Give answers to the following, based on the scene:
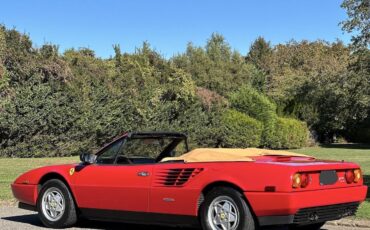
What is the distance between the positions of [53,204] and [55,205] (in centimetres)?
4

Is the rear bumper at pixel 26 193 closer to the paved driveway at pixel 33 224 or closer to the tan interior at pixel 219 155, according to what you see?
the paved driveway at pixel 33 224

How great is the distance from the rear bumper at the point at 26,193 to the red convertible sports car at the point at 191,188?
2cm

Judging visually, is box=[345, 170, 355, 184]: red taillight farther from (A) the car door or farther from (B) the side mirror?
(B) the side mirror

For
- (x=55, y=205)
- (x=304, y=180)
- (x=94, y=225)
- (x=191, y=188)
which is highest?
(x=304, y=180)

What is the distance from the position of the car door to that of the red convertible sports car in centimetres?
1

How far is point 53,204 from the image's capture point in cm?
824

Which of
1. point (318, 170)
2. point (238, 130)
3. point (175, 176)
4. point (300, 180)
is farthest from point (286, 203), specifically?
point (238, 130)

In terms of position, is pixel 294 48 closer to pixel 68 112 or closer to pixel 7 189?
pixel 68 112

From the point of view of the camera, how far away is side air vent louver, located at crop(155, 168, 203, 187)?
272 inches

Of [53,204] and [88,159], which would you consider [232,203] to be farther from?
[53,204]

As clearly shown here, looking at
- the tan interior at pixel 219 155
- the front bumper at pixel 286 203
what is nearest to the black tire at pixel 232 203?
the front bumper at pixel 286 203

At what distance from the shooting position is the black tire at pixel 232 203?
638cm

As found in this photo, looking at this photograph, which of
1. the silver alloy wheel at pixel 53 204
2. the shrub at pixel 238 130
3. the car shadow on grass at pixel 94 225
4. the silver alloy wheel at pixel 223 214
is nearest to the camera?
the silver alloy wheel at pixel 223 214

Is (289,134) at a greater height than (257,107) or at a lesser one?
lesser
